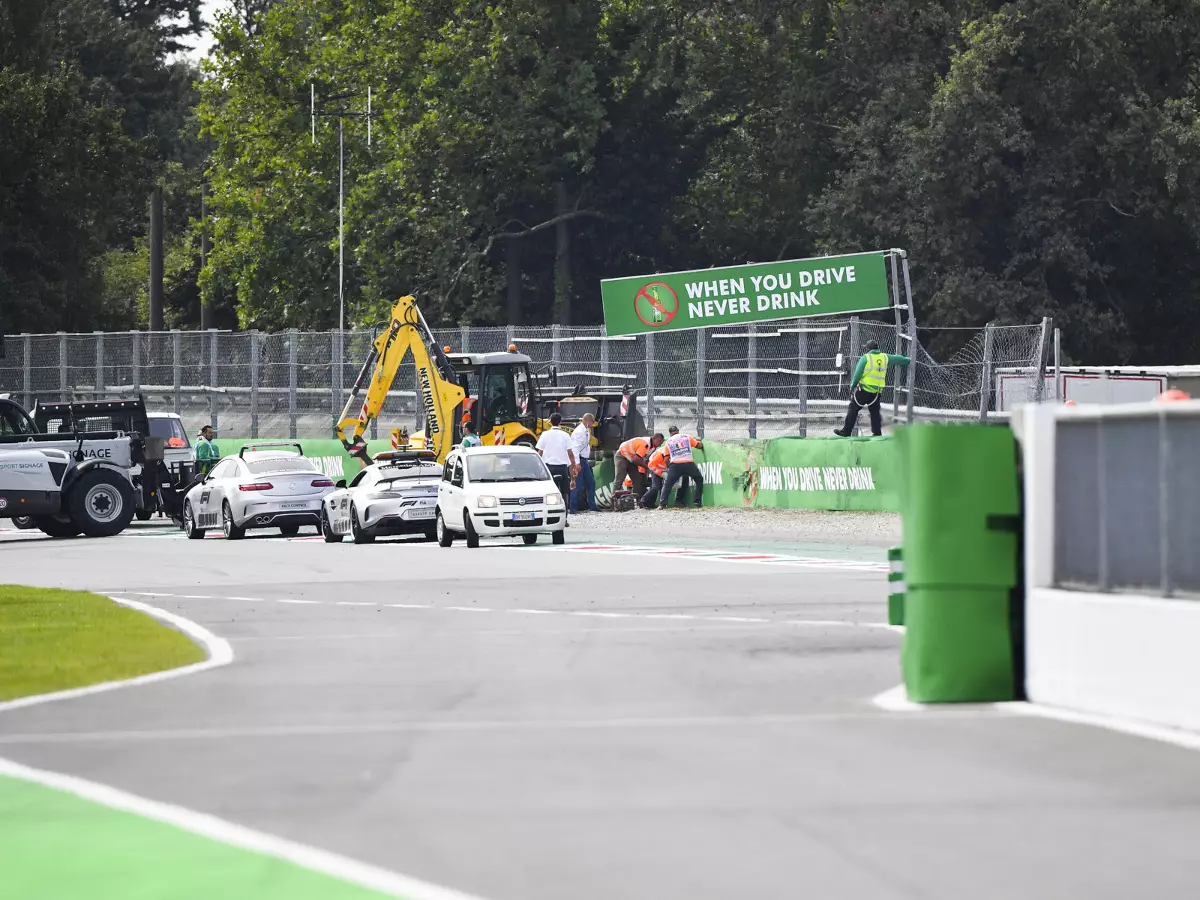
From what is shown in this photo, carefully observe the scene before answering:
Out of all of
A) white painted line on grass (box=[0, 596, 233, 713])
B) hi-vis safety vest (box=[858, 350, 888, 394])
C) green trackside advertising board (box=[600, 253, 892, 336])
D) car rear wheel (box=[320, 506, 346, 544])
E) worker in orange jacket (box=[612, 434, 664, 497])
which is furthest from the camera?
worker in orange jacket (box=[612, 434, 664, 497])

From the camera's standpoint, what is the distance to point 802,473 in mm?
33250

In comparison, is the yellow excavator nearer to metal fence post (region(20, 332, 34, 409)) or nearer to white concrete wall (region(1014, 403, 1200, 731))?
metal fence post (region(20, 332, 34, 409))

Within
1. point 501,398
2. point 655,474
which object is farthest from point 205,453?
point 655,474

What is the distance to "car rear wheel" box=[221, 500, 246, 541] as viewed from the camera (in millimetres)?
32969

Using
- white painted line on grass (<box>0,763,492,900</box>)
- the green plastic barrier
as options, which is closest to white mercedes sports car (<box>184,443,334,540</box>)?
the green plastic barrier

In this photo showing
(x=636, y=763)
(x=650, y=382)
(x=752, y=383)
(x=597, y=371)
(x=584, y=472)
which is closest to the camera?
(x=636, y=763)

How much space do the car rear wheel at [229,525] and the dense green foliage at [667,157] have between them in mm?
26048

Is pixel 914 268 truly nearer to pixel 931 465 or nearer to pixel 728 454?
pixel 728 454

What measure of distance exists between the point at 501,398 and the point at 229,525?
7142 millimetres

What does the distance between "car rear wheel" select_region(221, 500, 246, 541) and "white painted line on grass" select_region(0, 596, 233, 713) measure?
47.7 ft

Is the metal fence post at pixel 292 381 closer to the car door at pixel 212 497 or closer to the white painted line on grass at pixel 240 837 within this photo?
the car door at pixel 212 497

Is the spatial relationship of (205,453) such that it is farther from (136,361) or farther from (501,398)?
(136,361)

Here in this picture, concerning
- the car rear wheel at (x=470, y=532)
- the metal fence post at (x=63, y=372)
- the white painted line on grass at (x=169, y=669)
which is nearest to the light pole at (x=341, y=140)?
the metal fence post at (x=63, y=372)

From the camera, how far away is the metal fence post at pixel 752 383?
35.8 meters
